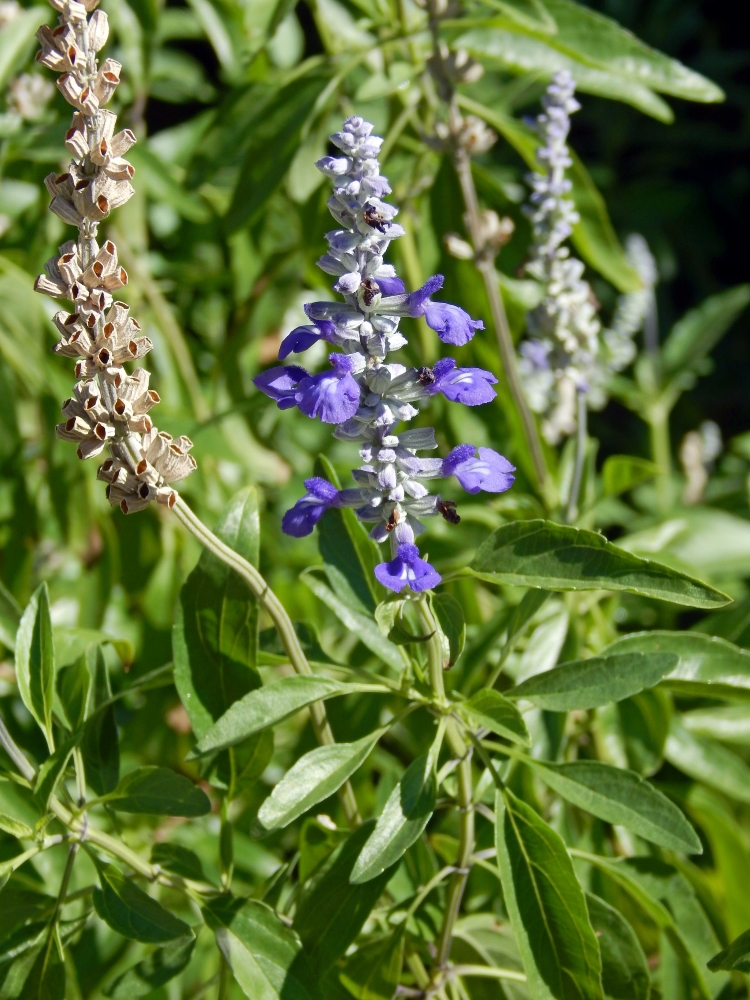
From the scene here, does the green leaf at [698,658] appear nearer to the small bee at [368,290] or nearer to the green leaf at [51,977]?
the small bee at [368,290]

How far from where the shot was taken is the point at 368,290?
3.02ft

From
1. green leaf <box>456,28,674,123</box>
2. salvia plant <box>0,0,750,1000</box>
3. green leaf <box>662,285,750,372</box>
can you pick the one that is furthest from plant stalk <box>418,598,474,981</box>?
green leaf <box>662,285,750,372</box>

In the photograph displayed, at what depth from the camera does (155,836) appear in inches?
83.5

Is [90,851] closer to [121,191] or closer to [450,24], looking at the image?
[121,191]

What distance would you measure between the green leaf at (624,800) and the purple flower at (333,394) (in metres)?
0.55

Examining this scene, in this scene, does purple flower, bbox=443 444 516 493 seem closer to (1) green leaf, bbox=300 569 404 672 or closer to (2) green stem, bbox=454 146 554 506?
(1) green leaf, bbox=300 569 404 672

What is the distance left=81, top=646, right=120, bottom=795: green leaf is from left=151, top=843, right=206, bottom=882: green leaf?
104mm

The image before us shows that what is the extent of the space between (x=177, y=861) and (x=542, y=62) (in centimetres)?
149

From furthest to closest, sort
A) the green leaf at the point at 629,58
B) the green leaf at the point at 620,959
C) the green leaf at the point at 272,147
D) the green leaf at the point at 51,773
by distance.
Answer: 1. the green leaf at the point at 272,147
2. the green leaf at the point at 629,58
3. the green leaf at the point at 620,959
4. the green leaf at the point at 51,773

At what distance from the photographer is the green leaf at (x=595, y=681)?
108 cm

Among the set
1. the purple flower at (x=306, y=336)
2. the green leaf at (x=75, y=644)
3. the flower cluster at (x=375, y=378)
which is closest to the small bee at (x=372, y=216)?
the flower cluster at (x=375, y=378)

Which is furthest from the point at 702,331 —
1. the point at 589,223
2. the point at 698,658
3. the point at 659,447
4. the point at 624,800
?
the point at 624,800

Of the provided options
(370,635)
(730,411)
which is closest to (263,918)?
(370,635)

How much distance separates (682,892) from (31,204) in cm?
214
